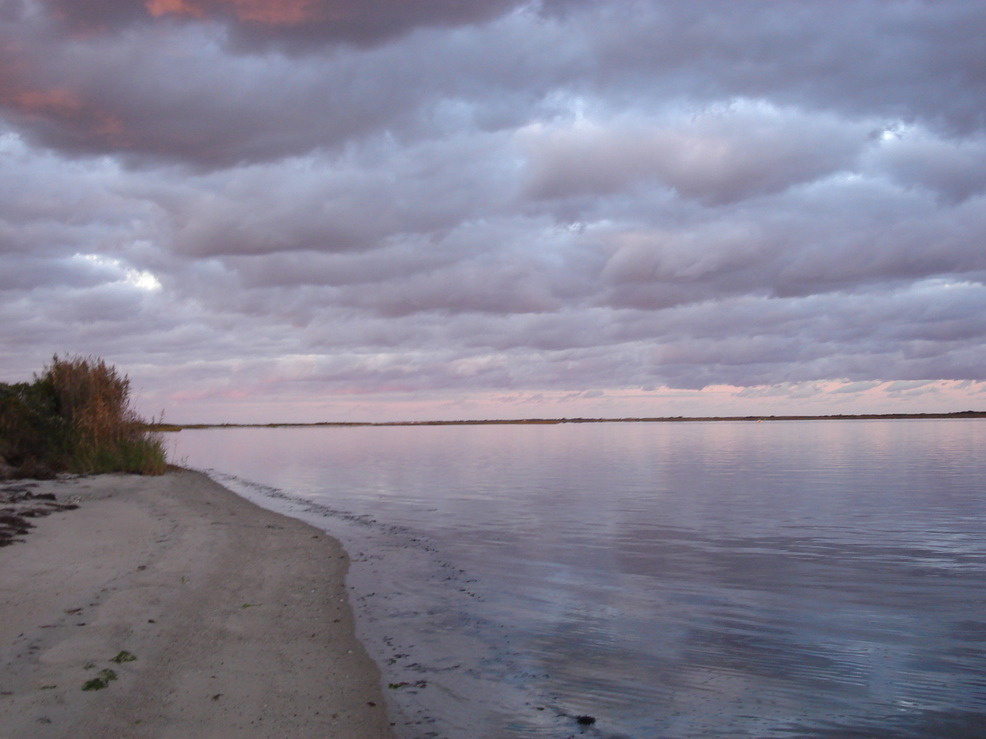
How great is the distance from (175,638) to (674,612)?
7875 millimetres

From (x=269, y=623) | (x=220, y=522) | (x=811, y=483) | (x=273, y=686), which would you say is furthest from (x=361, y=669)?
(x=811, y=483)

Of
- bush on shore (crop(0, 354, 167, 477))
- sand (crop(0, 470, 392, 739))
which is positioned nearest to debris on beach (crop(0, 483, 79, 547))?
sand (crop(0, 470, 392, 739))

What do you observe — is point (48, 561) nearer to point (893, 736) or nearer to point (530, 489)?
point (893, 736)

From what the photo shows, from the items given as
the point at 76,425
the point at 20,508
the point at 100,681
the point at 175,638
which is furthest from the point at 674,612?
the point at 76,425

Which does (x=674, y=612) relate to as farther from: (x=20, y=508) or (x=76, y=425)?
(x=76, y=425)

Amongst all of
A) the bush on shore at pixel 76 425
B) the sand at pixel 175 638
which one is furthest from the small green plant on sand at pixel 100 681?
the bush on shore at pixel 76 425

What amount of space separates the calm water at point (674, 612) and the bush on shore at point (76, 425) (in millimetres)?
6495

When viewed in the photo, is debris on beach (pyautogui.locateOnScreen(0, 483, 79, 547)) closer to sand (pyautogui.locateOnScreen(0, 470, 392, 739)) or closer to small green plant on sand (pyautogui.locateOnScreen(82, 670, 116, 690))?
sand (pyautogui.locateOnScreen(0, 470, 392, 739))

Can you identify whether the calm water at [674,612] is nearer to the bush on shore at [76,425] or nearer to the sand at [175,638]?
the sand at [175,638]

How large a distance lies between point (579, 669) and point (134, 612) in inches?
245

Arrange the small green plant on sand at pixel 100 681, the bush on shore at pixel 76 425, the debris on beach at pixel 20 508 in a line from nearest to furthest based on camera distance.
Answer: the small green plant on sand at pixel 100 681
the debris on beach at pixel 20 508
the bush on shore at pixel 76 425

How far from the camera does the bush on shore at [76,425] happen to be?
24656mm

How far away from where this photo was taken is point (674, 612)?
39.5 feet

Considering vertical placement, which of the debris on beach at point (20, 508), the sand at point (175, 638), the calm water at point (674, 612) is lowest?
the calm water at point (674, 612)
